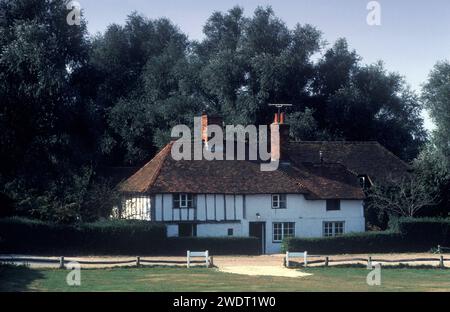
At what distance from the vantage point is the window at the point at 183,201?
43188 mm

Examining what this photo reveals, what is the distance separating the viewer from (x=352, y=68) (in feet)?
230

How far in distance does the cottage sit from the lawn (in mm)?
11714

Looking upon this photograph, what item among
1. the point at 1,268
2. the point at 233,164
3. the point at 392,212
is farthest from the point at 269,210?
the point at 1,268

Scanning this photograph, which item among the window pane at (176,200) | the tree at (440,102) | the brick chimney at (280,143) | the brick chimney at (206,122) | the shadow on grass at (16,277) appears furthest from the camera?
the tree at (440,102)

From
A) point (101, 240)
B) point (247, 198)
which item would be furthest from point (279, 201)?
point (101, 240)

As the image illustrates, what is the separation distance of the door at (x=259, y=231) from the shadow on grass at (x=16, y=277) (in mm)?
17738

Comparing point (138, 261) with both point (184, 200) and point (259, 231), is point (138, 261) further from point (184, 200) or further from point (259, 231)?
point (259, 231)

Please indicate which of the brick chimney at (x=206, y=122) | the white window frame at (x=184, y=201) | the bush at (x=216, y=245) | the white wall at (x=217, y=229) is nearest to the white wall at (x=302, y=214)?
the white wall at (x=217, y=229)

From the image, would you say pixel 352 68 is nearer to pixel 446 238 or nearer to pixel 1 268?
pixel 446 238

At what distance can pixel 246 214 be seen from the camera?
146 feet

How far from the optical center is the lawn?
24.1 meters

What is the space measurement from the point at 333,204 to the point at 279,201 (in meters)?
3.76

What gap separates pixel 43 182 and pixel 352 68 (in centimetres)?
3633

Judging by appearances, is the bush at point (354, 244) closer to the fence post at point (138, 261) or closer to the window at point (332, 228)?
the window at point (332, 228)
